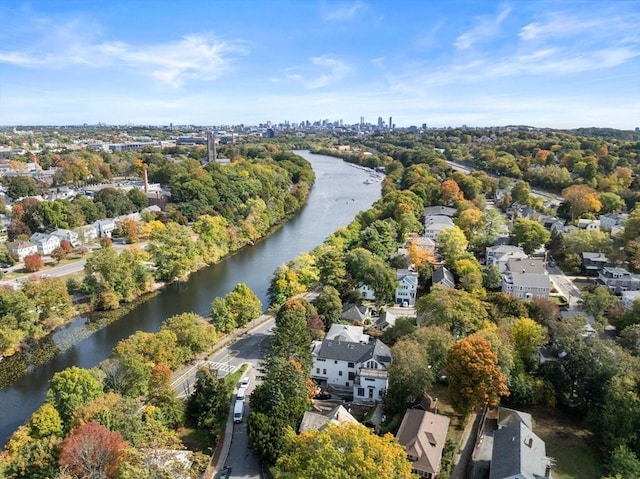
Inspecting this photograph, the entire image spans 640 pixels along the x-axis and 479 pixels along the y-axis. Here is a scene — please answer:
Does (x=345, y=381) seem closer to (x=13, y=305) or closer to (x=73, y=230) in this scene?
(x=13, y=305)

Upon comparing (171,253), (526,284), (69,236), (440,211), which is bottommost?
(69,236)

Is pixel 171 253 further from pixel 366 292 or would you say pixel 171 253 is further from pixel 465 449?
pixel 465 449

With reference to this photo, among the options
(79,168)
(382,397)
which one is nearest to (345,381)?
(382,397)

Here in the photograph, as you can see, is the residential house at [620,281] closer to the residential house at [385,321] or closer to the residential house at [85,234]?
the residential house at [385,321]

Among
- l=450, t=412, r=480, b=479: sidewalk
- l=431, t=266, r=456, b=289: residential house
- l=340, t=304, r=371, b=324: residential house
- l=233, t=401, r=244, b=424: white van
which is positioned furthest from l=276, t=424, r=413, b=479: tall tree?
l=431, t=266, r=456, b=289: residential house

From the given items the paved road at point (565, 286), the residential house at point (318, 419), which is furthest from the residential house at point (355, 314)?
the paved road at point (565, 286)

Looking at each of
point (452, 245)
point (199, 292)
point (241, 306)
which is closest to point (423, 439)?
point (241, 306)
